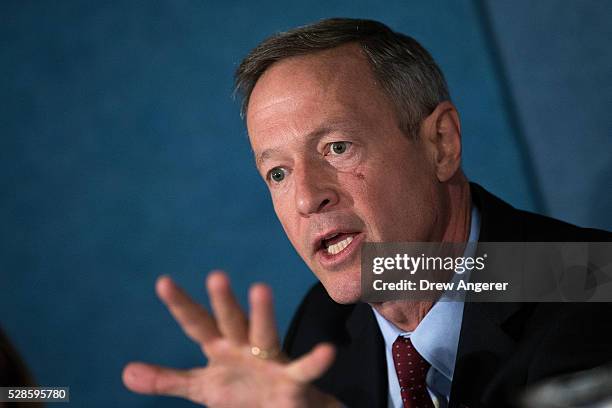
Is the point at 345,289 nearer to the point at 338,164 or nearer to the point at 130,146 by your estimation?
the point at 338,164

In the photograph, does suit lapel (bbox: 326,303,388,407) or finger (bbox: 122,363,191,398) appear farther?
suit lapel (bbox: 326,303,388,407)

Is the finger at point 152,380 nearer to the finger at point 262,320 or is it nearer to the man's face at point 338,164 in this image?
the finger at point 262,320

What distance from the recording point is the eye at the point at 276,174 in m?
1.11

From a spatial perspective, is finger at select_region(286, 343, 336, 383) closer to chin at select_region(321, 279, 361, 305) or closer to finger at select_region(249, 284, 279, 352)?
finger at select_region(249, 284, 279, 352)

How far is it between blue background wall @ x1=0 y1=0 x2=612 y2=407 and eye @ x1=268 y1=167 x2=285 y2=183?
16.8 inches

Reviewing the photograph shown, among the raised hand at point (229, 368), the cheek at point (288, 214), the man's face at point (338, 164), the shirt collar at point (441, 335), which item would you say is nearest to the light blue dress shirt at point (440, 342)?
the shirt collar at point (441, 335)

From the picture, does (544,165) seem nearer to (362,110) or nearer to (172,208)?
(362,110)

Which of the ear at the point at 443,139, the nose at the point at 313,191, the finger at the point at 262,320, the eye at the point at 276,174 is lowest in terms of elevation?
the finger at the point at 262,320

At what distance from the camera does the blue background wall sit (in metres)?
1.52

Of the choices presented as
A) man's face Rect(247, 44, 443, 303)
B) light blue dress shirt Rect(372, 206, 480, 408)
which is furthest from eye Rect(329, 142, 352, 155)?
light blue dress shirt Rect(372, 206, 480, 408)

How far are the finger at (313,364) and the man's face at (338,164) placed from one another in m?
0.35

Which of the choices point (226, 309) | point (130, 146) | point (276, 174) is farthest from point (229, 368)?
point (130, 146)

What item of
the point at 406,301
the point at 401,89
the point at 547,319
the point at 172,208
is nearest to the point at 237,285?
the point at 172,208

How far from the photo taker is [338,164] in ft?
3.54
